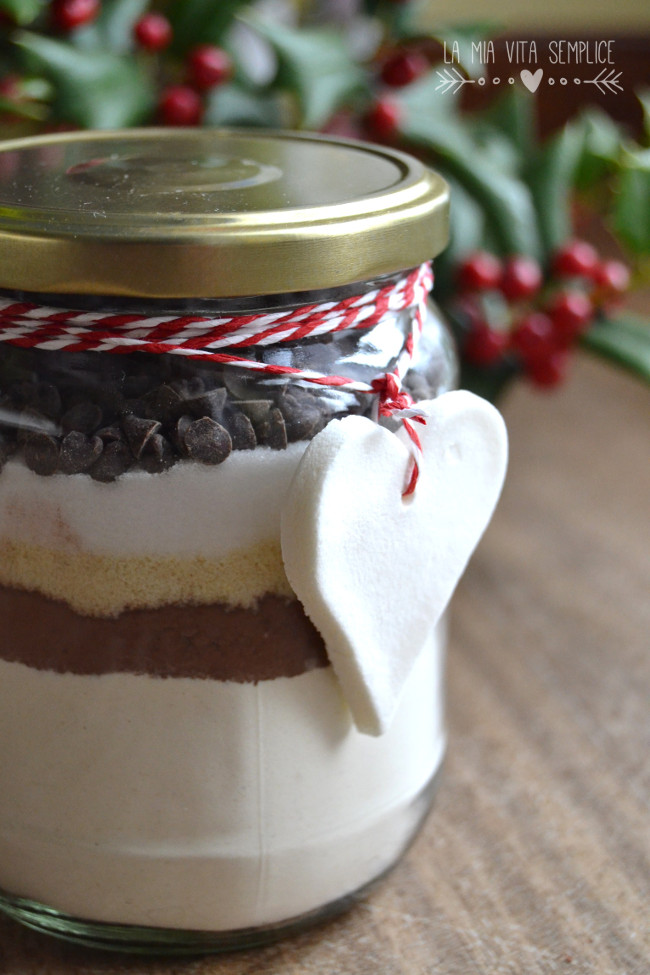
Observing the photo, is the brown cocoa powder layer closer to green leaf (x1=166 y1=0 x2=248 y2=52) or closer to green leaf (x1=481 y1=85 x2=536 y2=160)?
green leaf (x1=166 y1=0 x2=248 y2=52)

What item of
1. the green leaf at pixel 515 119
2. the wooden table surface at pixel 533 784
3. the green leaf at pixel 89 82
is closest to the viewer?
the wooden table surface at pixel 533 784

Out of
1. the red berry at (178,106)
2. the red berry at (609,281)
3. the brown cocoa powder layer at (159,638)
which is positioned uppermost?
the red berry at (178,106)

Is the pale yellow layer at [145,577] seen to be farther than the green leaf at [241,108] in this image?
No

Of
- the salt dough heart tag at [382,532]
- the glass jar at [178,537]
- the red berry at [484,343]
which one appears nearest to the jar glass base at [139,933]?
the glass jar at [178,537]

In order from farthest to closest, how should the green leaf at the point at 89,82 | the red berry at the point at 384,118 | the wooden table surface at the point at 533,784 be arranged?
the red berry at the point at 384,118, the green leaf at the point at 89,82, the wooden table surface at the point at 533,784

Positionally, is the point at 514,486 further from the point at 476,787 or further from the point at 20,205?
the point at 20,205

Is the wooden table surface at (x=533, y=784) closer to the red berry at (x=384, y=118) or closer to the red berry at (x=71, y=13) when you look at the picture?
the red berry at (x=384, y=118)

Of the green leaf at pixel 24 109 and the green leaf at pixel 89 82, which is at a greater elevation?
the green leaf at pixel 89 82
